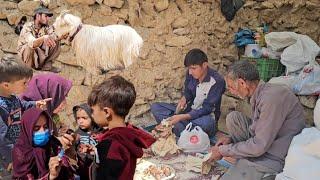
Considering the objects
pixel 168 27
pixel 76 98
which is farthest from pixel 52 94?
pixel 168 27

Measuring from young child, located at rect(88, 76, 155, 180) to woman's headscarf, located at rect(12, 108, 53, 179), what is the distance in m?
0.26

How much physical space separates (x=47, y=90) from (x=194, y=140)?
1.54 meters

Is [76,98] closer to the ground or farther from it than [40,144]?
closer to the ground

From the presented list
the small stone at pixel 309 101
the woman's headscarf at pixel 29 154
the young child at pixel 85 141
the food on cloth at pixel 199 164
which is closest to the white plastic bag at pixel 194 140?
the food on cloth at pixel 199 164

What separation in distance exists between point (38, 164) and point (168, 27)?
3010 millimetres

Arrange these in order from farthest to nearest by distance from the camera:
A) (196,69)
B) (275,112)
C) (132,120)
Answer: (132,120) < (196,69) < (275,112)

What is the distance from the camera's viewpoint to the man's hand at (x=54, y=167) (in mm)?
1720

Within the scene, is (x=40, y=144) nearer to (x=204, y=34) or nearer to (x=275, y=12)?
(x=204, y=34)

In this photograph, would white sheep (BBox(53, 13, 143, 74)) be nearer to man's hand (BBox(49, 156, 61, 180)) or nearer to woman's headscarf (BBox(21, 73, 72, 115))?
woman's headscarf (BBox(21, 73, 72, 115))

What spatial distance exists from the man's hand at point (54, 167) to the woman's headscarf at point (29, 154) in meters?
0.09

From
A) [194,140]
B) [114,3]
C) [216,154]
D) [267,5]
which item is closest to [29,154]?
[216,154]

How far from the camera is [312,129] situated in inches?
100

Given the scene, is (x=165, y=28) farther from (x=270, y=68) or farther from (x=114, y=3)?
(x=270, y=68)

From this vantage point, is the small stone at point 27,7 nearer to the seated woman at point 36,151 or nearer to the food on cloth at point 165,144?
the food on cloth at point 165,144
